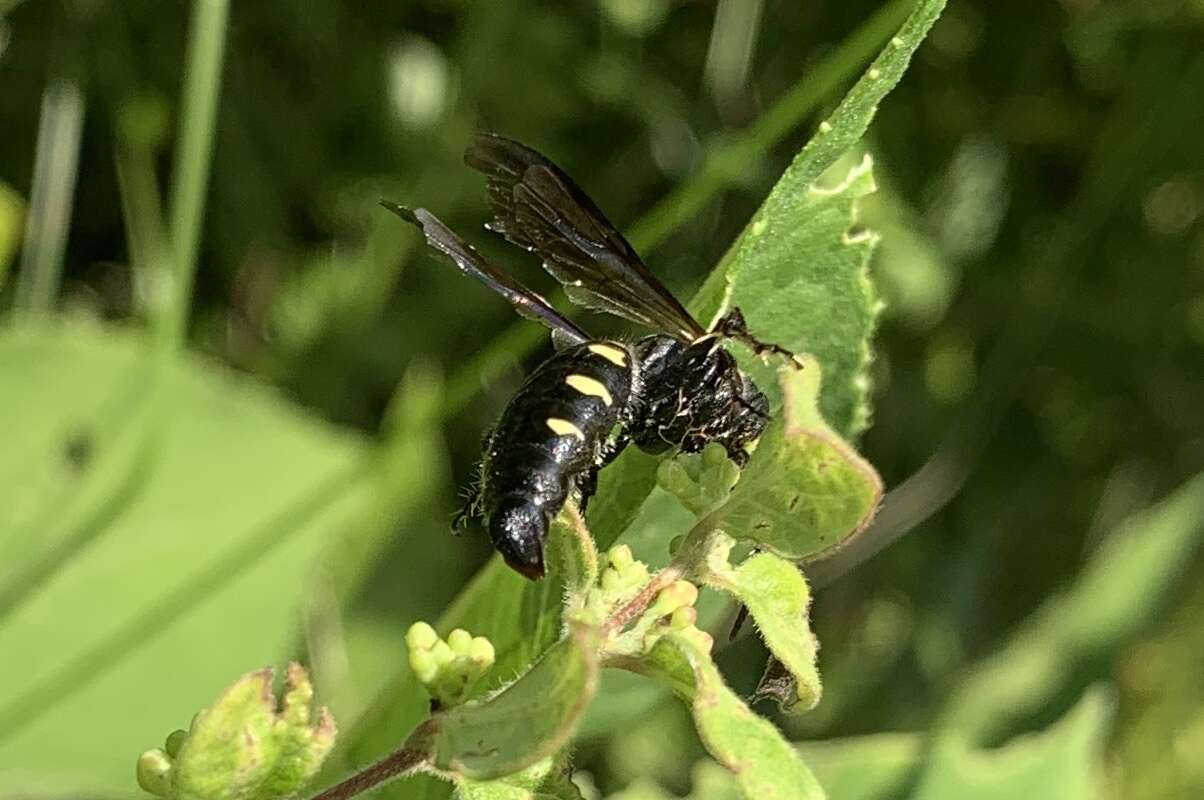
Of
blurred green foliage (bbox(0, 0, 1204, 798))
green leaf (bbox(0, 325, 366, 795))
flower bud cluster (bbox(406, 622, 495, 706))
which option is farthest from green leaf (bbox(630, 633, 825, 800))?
blurred green foliage (bbox(0, 0, 1204, 798))

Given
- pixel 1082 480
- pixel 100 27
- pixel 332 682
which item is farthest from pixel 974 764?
pixel 100 27

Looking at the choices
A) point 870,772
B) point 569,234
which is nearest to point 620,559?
point 569,234

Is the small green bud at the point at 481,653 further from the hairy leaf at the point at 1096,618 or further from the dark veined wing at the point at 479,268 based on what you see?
the hairy leaf at the point at 1096,618

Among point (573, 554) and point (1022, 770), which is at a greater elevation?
point (573, 554)

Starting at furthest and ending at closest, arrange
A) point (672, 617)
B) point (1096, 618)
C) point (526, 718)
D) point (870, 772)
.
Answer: point (1096, 618) < point (870, 772) < point (672, 617) < point (526, 718)

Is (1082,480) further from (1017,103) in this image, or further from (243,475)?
(243,475)

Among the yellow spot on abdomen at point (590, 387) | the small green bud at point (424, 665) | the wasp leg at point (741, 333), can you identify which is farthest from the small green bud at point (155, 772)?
the wasp leg at point (741, 333)

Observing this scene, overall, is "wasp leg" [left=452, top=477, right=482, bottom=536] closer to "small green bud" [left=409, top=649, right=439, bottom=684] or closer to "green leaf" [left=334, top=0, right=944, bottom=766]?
"green leaf" [left=334, top=0, right=944, bottom=766]

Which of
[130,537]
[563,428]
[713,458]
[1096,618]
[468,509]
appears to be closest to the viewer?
[713,458]

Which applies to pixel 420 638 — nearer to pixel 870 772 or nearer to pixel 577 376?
pixel 577 376
